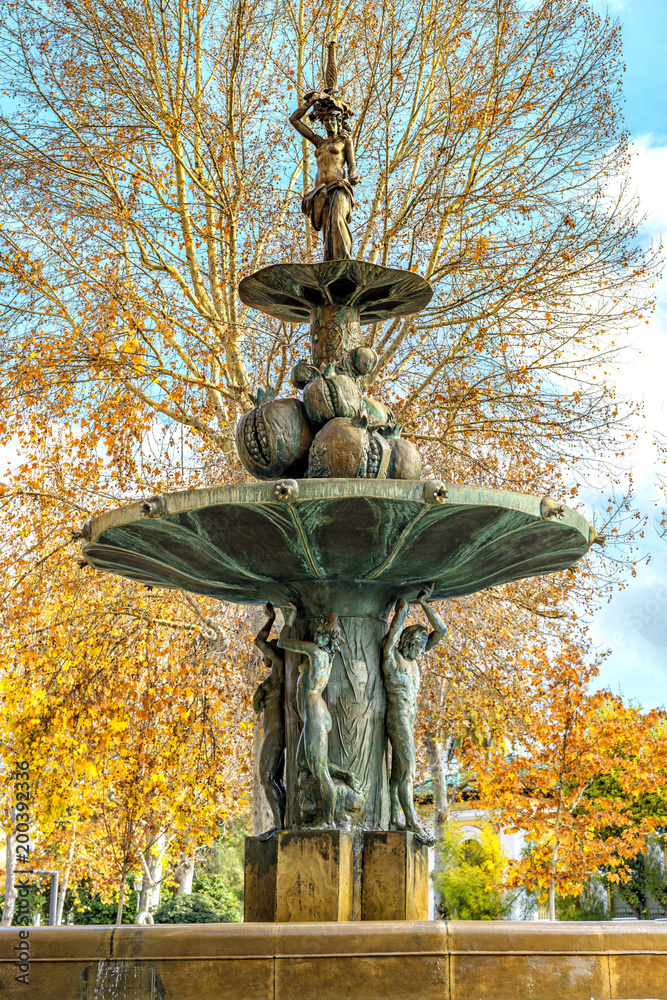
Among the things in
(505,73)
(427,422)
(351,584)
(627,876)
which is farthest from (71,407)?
(627,876)

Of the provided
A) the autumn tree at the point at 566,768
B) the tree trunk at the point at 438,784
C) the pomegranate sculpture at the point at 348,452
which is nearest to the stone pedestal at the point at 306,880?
the pomegranate sculpture at the point at 348,452

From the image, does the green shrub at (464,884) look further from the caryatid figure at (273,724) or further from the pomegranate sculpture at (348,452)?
the pomegranate sculpture at (348,452)

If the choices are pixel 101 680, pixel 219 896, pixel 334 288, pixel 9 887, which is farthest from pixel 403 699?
pixel 219 896

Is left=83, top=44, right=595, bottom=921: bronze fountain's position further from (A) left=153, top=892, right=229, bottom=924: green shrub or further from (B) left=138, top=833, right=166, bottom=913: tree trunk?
(A) left=153, top=892, right=229, bottom=924: green shrub

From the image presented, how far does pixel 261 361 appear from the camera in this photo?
1380cm

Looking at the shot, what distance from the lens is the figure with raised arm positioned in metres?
7.00

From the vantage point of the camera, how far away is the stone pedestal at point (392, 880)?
205 inches

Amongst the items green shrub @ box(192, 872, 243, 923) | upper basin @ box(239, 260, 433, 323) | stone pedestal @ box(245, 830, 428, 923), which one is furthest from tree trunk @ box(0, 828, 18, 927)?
upper basin @ box(239, 260, 433, 323)

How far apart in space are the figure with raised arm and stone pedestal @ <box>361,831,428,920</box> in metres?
3.88

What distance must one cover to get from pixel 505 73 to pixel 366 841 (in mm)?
12036

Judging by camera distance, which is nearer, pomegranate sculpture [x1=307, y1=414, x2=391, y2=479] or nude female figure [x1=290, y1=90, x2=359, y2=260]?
pomegranate sculpture [x1=307, y1=414, x2=391, y2=479]

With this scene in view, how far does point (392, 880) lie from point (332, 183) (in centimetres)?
474

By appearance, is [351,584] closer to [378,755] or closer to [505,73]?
[378,755]

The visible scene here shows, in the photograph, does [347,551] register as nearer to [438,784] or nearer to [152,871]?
[438,784]
